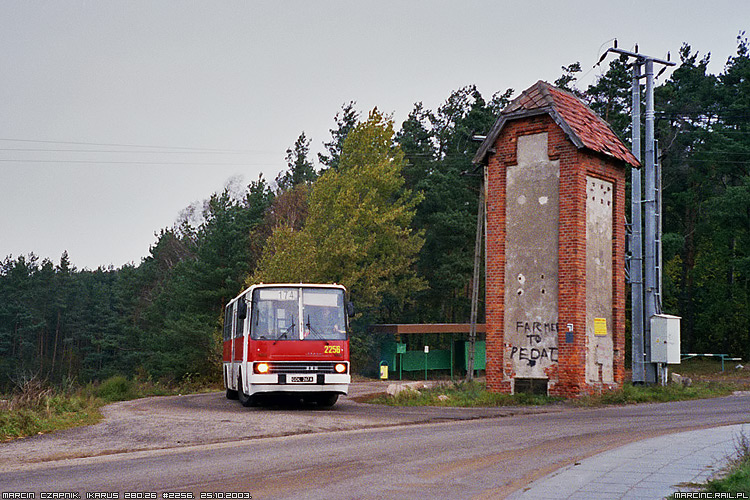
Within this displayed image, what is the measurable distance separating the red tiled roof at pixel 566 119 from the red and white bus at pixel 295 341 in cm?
713

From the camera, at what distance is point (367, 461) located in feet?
33.6

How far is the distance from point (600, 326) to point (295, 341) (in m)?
8.50

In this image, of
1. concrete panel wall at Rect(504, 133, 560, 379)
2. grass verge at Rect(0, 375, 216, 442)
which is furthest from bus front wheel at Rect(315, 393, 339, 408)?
grass verge at Rect(0, 375, 216, 442)

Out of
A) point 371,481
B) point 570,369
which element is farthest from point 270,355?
point 371,481

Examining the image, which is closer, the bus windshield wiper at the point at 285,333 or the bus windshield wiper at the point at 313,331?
the bus windshield wiper at the point at 285,333

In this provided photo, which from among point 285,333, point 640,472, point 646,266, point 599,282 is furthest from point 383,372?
point 640,472

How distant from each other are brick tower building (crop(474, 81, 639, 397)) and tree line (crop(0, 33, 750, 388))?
19.6 metres

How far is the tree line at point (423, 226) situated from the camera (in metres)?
46.3

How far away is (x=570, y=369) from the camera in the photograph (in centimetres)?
2084

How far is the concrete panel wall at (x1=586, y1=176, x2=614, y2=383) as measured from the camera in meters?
21.6

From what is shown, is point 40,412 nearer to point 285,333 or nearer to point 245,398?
point 285,333

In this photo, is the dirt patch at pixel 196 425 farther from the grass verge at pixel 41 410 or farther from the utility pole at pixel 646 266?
the utility pole at pixel 646 266

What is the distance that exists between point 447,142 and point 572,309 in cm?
4950

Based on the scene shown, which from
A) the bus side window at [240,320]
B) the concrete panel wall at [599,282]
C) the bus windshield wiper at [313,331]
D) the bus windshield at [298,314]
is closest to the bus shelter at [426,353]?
the concrete panel wall at [599,282]
